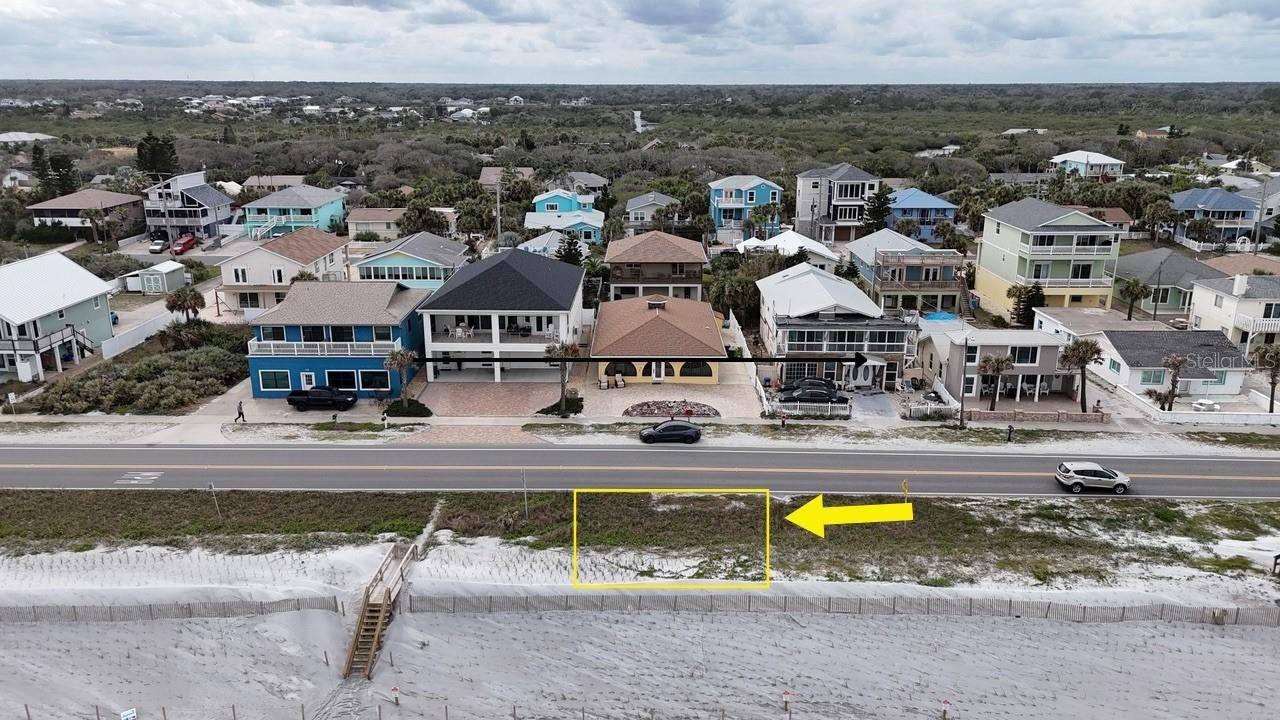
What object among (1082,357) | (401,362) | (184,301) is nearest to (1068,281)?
(1082,357)

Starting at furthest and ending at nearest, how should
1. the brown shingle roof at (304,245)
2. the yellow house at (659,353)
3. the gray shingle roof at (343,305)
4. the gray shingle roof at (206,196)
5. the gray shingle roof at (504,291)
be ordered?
1. the gray shingle roof at (206,196)
2. the brown shingle roof at (304,245)
3. the gray shingle roof at (504,291)
4. the yellow house at (659,353)
5. the gray shingle roof at (343,305)

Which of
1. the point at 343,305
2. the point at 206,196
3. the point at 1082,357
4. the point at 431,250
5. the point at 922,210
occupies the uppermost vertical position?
the point at 206,196

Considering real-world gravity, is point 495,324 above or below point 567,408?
above

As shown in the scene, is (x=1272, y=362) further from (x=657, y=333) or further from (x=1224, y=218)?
(x=1224, y=218)

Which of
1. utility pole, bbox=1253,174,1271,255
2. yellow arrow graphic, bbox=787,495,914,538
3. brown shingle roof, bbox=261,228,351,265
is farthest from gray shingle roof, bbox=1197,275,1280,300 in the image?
brown shingle roof, bbox=261,228,351,265

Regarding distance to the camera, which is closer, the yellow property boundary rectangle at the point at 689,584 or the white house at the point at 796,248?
the yellow property boundary rectangle at the point at 689,584

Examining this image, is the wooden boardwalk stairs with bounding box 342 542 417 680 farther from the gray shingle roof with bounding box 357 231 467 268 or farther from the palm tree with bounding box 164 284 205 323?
the gray shingle roof with bounding box 357 231 467 268

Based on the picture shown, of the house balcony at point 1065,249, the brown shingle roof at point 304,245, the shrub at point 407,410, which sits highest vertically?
the house balcony at point 1065,249

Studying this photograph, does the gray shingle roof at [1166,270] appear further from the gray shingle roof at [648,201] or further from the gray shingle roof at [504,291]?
the gray shingle roof at [648,201]

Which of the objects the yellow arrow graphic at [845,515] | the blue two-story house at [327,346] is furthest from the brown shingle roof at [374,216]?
the yellow arrow graphic at [845,515]
